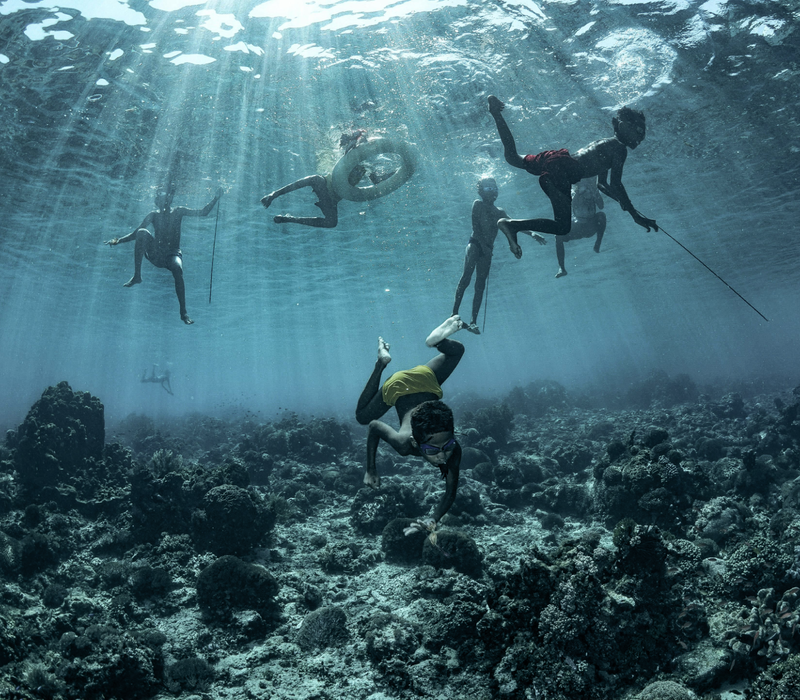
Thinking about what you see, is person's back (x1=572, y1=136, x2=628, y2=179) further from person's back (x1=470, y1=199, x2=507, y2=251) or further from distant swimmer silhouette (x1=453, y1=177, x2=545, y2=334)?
person's back (x1=470, y1=199, x2=507, y2=251)

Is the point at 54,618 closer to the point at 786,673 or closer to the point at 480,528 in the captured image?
the point at 480,528

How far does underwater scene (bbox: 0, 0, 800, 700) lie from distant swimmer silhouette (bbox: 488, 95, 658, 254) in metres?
0.05

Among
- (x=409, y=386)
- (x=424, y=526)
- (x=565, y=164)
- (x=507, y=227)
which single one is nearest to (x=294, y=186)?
(x=507, y=227)

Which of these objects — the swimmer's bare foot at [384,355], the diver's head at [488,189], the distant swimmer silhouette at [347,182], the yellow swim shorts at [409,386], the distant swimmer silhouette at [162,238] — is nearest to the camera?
the yellow swim shorts at [409,386]

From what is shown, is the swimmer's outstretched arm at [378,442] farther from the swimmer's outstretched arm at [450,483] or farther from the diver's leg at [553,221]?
the diver's leg at [553,221]

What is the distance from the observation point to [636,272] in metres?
36.2

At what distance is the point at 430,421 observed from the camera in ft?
13.7

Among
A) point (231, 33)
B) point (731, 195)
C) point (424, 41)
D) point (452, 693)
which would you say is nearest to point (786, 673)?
point (452, 693)

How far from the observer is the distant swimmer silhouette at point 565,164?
20.3 ft

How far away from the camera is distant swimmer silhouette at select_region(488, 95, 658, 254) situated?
618cm

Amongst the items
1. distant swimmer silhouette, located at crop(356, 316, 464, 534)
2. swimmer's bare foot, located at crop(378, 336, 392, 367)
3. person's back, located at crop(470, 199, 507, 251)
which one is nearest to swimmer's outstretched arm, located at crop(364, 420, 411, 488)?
distant swimmer silhouette, located at crop(356, 316, 464, 534)

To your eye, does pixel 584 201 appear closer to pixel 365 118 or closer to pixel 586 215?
pixel 586 215

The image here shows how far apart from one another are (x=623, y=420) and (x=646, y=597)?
1885cm

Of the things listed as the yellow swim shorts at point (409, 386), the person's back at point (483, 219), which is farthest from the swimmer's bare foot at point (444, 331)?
the person's back at point (483, 219)
